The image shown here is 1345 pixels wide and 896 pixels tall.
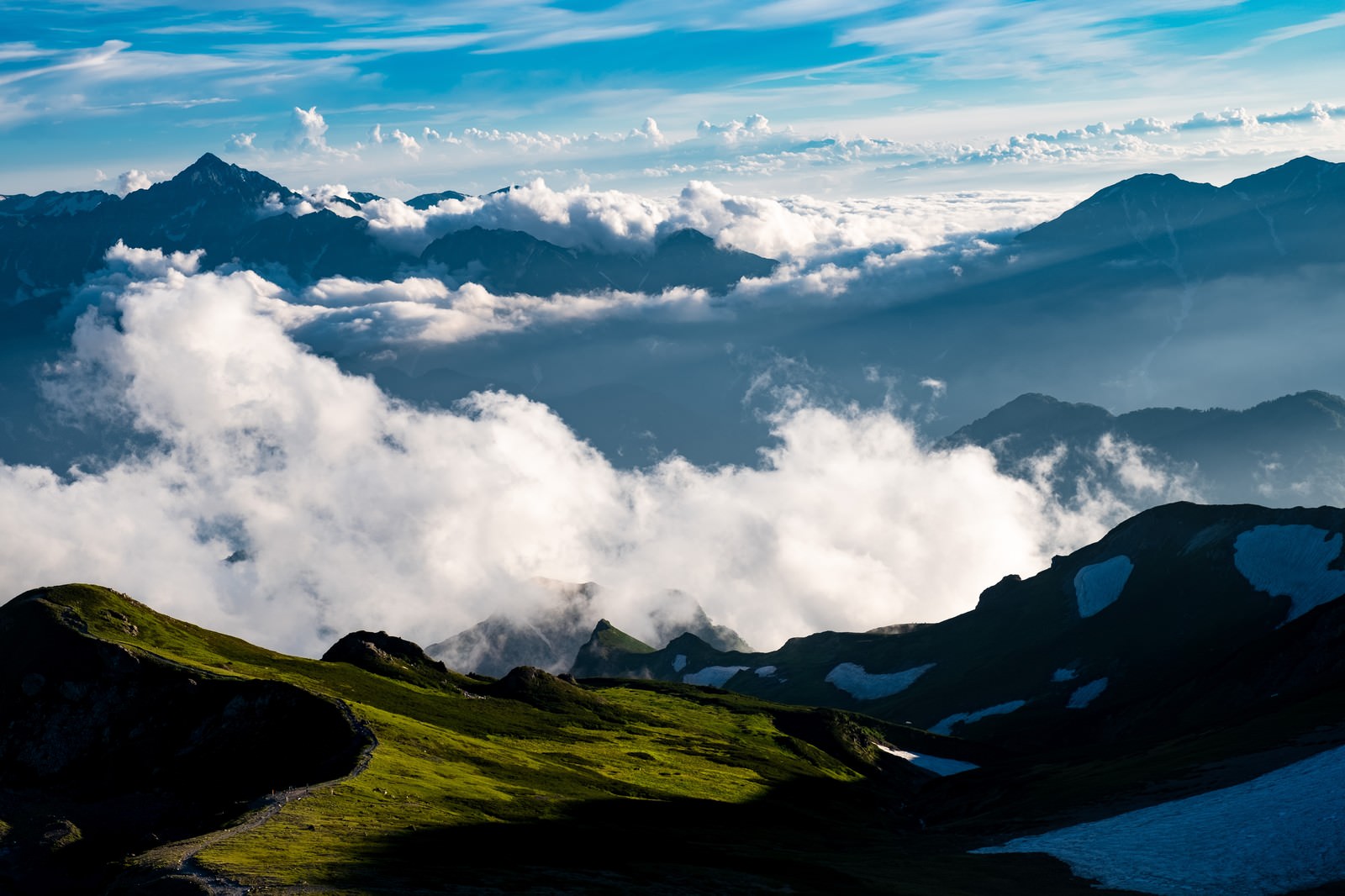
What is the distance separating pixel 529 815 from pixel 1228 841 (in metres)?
64.4

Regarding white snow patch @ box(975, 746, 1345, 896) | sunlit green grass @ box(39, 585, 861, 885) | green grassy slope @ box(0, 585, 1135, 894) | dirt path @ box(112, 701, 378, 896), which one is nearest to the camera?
dirt path @ box(112, 701, 378, 896)

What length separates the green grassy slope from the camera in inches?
3187

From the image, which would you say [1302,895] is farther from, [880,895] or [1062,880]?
[880,895]

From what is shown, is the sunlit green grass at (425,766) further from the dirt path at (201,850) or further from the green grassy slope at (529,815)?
the dirt path at (201,850)

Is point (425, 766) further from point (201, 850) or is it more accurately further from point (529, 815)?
point (201, 850)

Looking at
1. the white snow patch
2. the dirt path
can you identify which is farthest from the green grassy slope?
the white snow patch

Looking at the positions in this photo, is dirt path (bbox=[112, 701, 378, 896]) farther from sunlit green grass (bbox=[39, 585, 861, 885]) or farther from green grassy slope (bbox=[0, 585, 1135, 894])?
sunlit green grass (bbox=[39, 585, 861, 885])

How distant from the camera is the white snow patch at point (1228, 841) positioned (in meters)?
86.9

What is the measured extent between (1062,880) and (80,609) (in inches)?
4677

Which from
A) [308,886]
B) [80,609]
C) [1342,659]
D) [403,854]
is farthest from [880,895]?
[1342,659]

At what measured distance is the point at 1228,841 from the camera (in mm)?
97312

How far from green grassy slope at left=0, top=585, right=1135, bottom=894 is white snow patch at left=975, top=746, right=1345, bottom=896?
5768 mm

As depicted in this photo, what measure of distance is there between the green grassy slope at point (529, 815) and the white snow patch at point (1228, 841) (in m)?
5.77

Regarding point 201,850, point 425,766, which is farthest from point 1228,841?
point 201,850
